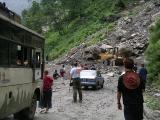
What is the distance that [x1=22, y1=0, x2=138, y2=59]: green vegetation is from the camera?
85812 mm

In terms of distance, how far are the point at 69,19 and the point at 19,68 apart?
87257 millimetres

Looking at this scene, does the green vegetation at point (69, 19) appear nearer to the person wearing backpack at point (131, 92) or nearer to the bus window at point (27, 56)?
the bus window at point (27, 56)

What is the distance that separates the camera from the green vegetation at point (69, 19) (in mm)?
85812

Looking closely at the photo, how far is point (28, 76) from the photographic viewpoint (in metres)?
16.2

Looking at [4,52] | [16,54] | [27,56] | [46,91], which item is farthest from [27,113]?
[4,52]

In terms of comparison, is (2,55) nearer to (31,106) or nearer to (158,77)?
(31,106)

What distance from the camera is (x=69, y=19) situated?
333ft

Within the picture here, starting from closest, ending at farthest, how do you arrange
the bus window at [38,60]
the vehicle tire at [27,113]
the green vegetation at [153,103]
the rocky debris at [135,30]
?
the vehicle tire at [27,113] → the bus window at [38,60] → the green vegetation at [153,103] → the rocky debris at [135,30]

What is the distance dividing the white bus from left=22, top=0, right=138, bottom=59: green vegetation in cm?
6410

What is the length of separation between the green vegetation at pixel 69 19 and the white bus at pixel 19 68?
210ft

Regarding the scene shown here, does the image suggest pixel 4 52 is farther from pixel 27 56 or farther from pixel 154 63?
pixel 154 63

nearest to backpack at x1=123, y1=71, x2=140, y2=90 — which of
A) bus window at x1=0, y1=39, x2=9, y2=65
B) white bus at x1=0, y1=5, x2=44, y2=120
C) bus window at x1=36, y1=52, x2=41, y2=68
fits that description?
white bus at x1=0, y1=5, x2=44, y2=120

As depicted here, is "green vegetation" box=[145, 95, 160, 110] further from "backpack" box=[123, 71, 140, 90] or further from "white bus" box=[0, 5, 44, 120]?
"backpack" box=[123, 71, 140, 90]

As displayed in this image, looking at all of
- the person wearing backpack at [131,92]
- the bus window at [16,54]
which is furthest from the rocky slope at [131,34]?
the person wearing backpack at [131,92]
